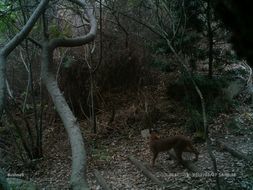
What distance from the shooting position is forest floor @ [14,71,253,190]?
5.88 meters

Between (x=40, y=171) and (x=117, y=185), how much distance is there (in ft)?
7.33

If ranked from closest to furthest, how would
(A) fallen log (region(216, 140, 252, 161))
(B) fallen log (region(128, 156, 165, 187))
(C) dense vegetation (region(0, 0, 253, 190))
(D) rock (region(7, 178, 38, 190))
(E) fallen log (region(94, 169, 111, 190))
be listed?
(D) rock (region(7, 178, 38, 190)) < (B) fallen log (region(128, 156, 165, 187)) < (E) fallen log (region(94, 169, 111, 190)) < (A) fallen log (region(216, 140, 252, 161)) < (C) dense vegetation (region(0, 0, 253, 190))

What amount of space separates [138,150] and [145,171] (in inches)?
61.3

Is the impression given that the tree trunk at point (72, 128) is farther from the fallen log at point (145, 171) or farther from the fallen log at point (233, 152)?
the fallen log at point (233, 152)

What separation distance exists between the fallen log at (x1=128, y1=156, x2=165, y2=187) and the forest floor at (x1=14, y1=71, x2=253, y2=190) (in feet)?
0.22

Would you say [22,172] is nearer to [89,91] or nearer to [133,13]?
[89,91]

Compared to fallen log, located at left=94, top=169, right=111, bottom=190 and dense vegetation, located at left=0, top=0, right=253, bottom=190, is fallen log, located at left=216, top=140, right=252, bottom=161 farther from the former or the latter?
fallen log, located at left=94, top=169, right=111, bottom=190

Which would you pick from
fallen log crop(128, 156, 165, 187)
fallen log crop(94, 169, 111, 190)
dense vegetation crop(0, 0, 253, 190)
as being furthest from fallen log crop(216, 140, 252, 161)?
fallen log crop(94, 169, 111, 190)

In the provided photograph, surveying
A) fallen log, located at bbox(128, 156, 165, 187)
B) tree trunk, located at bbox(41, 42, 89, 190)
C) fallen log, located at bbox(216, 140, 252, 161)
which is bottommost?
fallen log, located at bbox(128, 156, 165, 187)

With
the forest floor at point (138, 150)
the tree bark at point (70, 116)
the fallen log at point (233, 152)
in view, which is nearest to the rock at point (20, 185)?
the forest floor at point (138, 150)

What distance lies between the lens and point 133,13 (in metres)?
10.3

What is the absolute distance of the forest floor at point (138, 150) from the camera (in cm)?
588

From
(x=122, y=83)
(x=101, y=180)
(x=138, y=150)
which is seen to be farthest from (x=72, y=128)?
(x=122, y=83)

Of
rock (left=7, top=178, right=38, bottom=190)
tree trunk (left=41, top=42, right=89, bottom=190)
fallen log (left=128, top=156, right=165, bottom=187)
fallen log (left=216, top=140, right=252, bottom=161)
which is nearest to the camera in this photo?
tree trunk (left=41, top=42, right=89, bottom=190)
